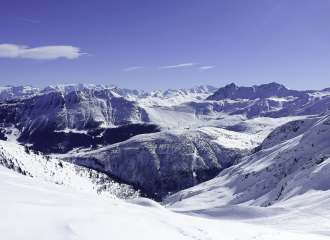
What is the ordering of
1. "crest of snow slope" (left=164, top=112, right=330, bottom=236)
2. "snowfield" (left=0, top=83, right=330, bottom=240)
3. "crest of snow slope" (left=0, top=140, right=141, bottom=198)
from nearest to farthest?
"snowfield" (left=0, top=83, right=330, bottom=240), "crest of snow slope" (left=164, top=112, right=330, bottom=236), "crest of snow slope" (left=0, top=140, right=141, bottom=198)

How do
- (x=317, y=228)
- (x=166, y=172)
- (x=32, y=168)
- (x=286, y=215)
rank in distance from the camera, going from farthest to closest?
(x=166, y=172) → (x=32, y=168) → (x=286, y=215) → (x=317, y=228)

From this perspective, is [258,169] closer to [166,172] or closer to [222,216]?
[222,216]

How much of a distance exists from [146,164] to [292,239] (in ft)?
594

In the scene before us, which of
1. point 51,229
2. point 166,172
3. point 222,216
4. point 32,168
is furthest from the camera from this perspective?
point 166,172

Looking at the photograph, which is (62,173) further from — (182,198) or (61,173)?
(182,198)

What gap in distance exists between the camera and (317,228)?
27891 millimetres

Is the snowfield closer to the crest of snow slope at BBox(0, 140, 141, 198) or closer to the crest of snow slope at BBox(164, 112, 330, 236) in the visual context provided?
the crest of snow slope at BBox(164, 112, 330, 236)

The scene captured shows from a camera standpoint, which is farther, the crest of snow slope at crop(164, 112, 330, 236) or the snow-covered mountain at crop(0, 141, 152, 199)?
the snow-covered mountain at crop(0, 141, 152, 199)

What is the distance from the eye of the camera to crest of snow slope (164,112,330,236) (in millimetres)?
36428

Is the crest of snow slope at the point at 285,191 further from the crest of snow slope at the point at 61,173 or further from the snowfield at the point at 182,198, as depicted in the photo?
the crest of snow slope at the point at 61,173

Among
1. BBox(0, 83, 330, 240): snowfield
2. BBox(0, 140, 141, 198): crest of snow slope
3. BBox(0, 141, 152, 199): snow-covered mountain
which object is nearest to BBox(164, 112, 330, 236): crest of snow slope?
BBox(0, 83, 330, 240): snowfield

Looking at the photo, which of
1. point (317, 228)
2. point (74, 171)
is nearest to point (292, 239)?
point (317, 228)

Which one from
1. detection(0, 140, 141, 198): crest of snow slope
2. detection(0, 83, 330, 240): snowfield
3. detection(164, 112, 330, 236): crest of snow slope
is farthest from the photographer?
detection(0, 140, 141, 198): crest of snow slope

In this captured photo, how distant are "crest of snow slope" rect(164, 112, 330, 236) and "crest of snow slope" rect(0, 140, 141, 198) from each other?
47.5m
